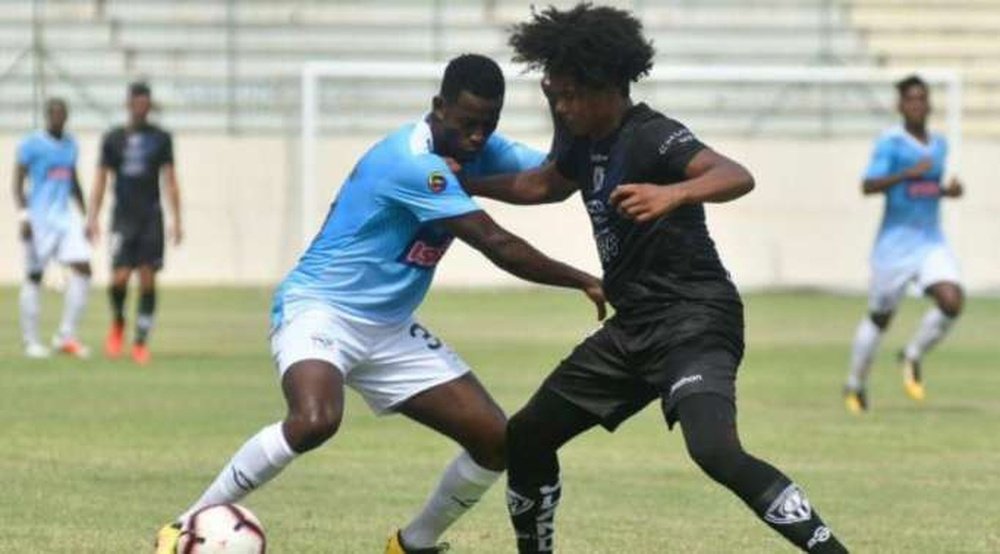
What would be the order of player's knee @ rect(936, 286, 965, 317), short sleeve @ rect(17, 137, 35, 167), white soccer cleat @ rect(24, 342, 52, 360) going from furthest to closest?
short sleeve @ rect(17, 137, 35, 167), white soccer cleat @ rect(24, 342, 52, 360), player's knee @ rect(936, 286, 965, 317)

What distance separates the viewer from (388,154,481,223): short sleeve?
946 centimetres

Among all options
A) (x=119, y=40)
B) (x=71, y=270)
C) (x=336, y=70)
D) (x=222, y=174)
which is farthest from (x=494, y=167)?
Answer: (x=119, y=40)

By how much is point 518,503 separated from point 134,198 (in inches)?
531

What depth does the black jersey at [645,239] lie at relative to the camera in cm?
873

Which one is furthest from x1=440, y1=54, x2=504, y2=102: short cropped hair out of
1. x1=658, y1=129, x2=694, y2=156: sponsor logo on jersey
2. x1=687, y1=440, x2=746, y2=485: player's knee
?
x1=687, y1=440, x2=746, y2=485: player's knee

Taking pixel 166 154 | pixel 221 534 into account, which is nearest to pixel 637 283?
pixel 221 534

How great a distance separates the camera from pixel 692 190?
8.34 metres

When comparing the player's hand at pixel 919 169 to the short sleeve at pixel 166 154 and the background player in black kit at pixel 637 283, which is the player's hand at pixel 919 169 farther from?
the background player in black kit at pixel 637 283

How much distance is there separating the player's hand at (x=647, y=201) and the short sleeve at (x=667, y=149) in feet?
0.93

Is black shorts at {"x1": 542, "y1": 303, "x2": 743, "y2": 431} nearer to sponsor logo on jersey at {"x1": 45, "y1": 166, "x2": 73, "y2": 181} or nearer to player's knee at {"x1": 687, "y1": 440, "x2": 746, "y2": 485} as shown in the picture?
player's knee at {"x1": 687, "y1": 440, "x2": 746, "y2": 485}

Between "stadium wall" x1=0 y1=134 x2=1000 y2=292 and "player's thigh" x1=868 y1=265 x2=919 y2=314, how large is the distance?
14.7 metres

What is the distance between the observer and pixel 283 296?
9875 millimetres

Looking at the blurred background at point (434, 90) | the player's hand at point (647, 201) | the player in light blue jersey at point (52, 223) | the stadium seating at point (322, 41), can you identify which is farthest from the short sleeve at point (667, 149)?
the stadium seating at point (322, 41)

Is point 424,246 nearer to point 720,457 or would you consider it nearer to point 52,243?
point 720,457
